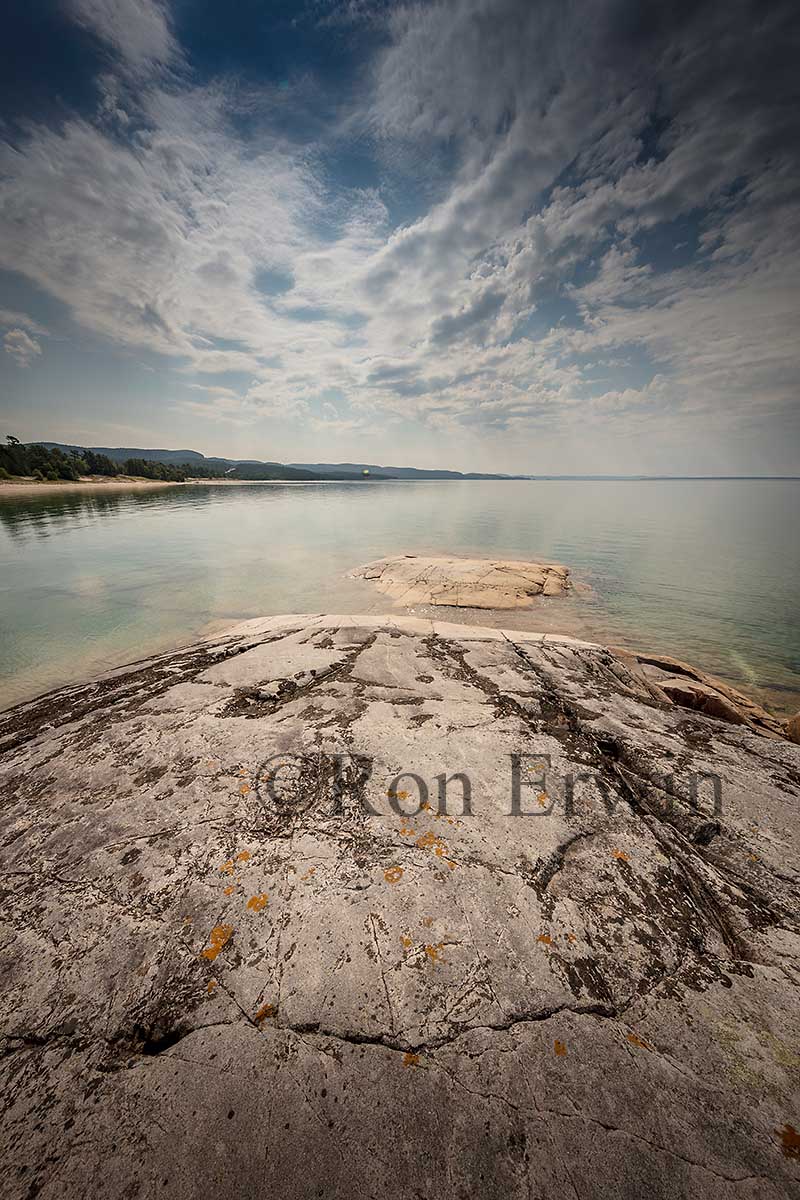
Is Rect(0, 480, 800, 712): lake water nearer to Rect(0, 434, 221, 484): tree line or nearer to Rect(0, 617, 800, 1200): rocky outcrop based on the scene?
Rect(0, 617, 800, 1200): rocky outcrop

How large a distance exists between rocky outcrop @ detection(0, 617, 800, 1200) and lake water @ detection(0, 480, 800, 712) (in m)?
7.48

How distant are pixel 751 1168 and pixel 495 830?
1760mm

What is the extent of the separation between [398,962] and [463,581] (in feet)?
48.1

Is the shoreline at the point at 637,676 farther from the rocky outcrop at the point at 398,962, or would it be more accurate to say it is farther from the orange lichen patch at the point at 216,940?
the orange lichen patch at the point at 216,940

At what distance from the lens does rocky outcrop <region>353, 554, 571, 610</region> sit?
14469mm

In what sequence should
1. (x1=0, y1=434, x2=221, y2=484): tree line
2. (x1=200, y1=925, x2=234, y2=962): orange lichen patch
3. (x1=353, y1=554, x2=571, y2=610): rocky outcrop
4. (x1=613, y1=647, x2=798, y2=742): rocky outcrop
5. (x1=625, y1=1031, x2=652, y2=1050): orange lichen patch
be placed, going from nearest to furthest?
(x1=625, y1=1031, x2=652, y2=1050): orange lichen patch, (x1=200, y1=925, x2=234, y2=962): orange lichen patch, (x1=613, y1=647, x2=798, y2=742): rocky outcrop, (x1=353, y1=554, x2=571, y2=610): rocky outcrop, (x1=0, y1=434, x2=221, y2=484): tree line

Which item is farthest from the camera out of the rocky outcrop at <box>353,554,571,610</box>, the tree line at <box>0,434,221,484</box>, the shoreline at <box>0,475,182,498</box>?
the tree line at <box>0,434,221,484</box>

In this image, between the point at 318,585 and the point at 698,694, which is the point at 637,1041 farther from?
the point at 318,585

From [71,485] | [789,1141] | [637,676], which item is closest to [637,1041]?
[789,1141]

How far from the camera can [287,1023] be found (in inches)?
81.8

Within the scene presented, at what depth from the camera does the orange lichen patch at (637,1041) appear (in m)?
2.03

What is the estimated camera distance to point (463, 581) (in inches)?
649

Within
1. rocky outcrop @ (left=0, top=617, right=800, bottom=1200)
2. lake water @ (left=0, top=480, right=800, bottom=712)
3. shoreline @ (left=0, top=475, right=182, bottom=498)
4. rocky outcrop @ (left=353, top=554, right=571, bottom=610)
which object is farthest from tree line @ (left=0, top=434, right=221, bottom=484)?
rocky outcrop @ (left=0, top=617, right=800, bottom=1200)

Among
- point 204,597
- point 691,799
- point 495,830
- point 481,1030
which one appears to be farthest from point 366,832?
point 204,597
